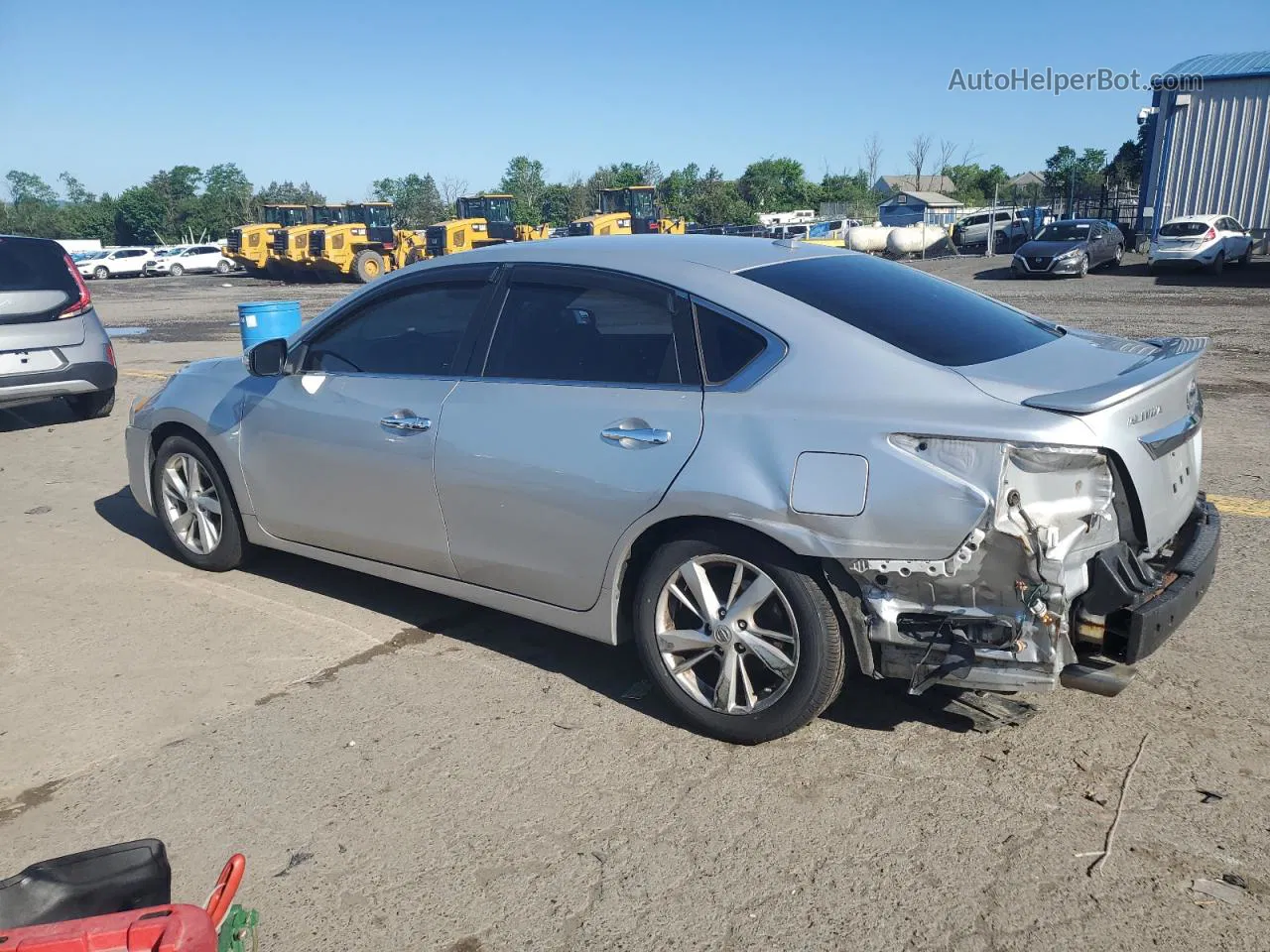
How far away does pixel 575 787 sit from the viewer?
10.3 feet

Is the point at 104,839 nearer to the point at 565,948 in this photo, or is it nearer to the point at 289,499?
the point at 565,948

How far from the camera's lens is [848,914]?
2523 millimetres

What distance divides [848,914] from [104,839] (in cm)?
208

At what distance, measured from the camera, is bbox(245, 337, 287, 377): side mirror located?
454 centimetres

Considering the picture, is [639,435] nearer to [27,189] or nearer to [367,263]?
[367,263]

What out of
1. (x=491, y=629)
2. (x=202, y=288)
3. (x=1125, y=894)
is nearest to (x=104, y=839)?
(x=491, y=629)

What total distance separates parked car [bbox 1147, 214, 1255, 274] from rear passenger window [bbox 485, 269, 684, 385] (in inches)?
1004

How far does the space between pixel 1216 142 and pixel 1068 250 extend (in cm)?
721

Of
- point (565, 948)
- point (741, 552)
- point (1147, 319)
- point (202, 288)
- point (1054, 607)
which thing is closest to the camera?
point (565, 948)

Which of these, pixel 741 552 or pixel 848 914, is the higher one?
pixel 741 552

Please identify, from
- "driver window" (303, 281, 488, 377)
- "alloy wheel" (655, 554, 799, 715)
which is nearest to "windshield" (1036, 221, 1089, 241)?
"driver window" (303, 281, 488, 377)

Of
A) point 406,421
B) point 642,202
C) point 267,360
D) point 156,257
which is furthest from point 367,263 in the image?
point 406,421

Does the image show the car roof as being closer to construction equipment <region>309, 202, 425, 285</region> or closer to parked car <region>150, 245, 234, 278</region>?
construction equipment <region>309, 202, 425, 285</region>

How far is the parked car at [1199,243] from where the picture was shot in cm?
2475
